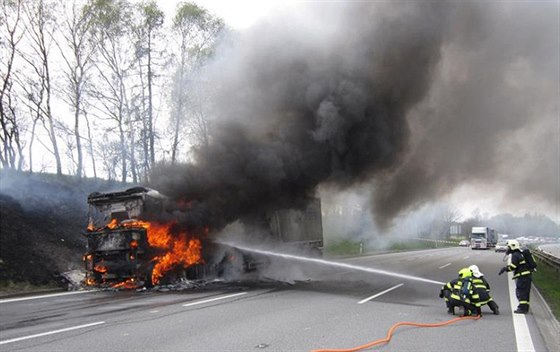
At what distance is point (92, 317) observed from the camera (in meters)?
7.96

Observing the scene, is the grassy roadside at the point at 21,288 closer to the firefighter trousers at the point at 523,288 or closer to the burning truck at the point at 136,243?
the burning truck at the point at 136,243

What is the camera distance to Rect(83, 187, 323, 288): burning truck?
39.2 ft

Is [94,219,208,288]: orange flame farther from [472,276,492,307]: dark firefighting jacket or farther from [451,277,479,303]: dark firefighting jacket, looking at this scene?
[472,276,492,307]: dark firefighting jacket

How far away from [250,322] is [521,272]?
492 cm

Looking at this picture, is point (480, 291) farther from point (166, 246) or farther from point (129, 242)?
point (129, 242)

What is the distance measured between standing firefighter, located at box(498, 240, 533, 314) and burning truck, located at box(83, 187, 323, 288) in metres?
7.93

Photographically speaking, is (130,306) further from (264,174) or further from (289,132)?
(289,132)

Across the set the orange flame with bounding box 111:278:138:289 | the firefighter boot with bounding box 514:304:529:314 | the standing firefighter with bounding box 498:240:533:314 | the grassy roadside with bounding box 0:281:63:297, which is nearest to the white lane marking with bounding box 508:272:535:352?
the firefighter boot with bounding box 514:304:529:314

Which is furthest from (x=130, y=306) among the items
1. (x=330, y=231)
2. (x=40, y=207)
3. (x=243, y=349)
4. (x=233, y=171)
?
(x=330, y=231)

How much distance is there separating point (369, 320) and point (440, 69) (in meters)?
12.8

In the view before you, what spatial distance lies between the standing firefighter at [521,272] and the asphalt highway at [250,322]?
352mm

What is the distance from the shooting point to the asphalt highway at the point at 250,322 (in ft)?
19.8

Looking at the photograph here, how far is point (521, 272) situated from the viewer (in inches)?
334

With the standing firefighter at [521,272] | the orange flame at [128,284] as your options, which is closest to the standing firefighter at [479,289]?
the standing firefighter at [521,272]
